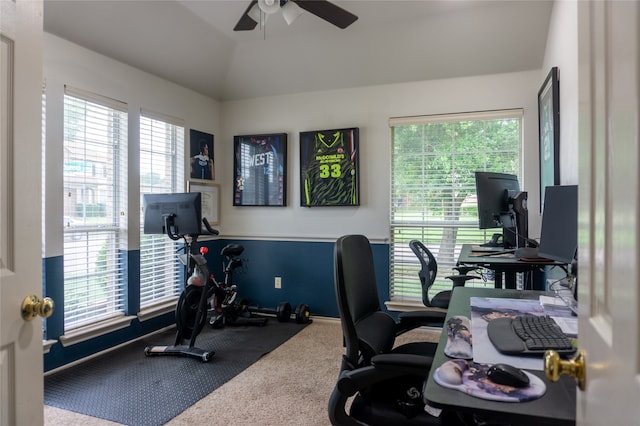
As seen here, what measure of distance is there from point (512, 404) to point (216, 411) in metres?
2.04

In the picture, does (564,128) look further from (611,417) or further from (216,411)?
(216,411)

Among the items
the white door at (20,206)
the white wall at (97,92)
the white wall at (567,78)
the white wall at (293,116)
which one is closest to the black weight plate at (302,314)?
the white wall at (293,116)

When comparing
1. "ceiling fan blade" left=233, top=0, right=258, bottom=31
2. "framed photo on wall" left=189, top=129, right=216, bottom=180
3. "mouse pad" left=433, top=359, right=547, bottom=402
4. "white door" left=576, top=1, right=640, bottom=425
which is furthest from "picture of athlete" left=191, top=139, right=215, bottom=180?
"white door" left=576, top=1, right=640, bottom=425

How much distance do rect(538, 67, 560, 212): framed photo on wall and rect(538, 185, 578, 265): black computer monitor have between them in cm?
93

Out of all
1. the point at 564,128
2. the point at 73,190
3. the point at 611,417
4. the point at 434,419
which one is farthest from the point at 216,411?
the point at 564,128

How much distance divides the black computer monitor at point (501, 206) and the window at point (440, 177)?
2.72ft

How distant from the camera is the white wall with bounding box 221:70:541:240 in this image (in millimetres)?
3605

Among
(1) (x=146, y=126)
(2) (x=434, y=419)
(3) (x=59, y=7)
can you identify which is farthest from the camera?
(1) (x=146, y=126)

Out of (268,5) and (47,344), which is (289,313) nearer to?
(47,344)

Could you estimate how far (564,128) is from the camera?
2543 millimetres

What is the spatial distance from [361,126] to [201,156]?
5.87 ft

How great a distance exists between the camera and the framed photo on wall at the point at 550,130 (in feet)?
8.86

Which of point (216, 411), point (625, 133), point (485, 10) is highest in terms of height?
point (485, 10)

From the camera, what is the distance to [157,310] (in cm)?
376
